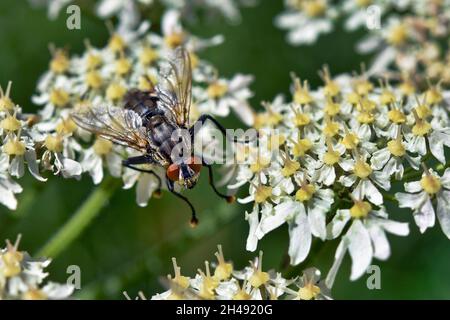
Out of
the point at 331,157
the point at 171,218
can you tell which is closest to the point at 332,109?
the point at 331,157

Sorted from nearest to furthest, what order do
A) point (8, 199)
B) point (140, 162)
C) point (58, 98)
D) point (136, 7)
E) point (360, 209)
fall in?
point (360, 209), point (8, 199), point (140, 162), point (58, 98), point (136, 7)

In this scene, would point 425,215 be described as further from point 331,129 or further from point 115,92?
point 115,92

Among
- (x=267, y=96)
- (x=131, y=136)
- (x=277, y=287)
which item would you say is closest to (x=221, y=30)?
(x=267, y=96)

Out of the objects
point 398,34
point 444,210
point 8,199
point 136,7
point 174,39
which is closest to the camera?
point 444,210

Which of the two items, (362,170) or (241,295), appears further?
(362,170)

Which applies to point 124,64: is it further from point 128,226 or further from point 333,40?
point 333,40
